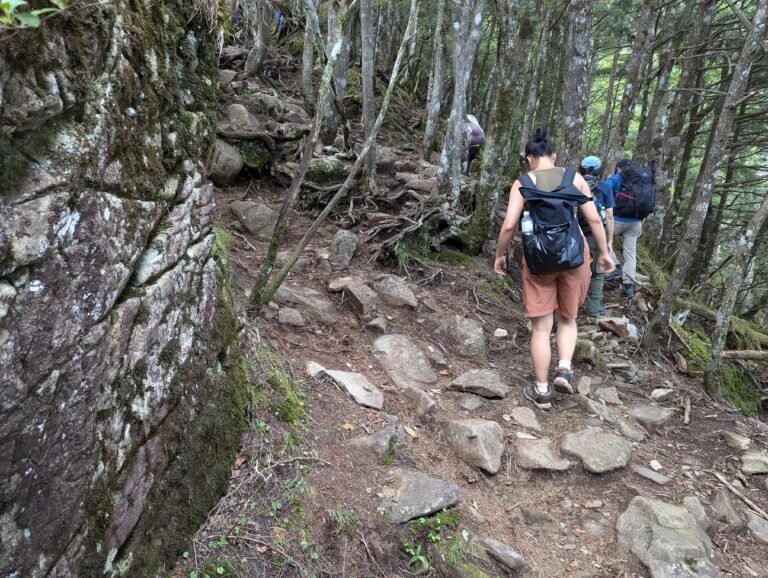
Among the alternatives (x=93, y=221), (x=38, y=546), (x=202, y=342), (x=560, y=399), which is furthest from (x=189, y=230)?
(x=560, y=399)

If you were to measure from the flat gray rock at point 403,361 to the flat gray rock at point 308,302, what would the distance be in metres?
0.63

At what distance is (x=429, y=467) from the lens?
3992mm

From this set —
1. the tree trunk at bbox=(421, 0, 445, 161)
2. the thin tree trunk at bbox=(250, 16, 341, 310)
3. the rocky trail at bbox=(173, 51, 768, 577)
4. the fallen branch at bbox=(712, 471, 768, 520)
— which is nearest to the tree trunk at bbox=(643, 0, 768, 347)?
the rocky trail at bbox=(173, 51, 768, 577)

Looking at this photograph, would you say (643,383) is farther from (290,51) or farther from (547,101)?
(290,51)

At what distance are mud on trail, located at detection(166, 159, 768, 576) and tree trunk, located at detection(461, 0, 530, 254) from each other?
174 cm

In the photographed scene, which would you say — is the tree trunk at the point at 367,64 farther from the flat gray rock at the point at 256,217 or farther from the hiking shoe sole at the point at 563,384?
the hiking shoe sole at the point at 563,384

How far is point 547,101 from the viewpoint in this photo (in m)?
17.0

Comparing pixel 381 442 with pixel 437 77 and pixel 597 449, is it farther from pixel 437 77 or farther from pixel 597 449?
pixel 437 77

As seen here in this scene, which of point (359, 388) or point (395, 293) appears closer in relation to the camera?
point (359, 388)

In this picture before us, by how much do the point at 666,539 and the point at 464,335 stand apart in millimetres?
2898

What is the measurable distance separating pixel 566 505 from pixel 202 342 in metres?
2.94

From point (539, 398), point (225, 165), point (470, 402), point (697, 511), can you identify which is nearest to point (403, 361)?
point (470, 402)

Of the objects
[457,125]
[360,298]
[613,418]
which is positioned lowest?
[613,418]

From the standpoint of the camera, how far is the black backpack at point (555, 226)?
15.0ft
